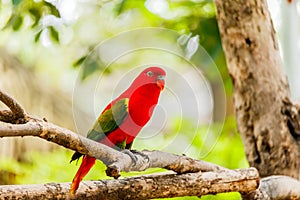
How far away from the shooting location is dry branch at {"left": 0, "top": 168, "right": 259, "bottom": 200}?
555mm

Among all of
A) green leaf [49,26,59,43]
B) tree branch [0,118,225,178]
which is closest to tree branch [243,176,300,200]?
tree branch [0,118,225,178]

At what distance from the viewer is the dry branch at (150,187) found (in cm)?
56

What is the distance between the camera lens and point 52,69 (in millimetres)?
1503

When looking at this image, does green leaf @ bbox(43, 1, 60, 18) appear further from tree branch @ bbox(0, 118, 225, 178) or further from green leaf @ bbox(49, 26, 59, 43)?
tree branch @ bbox(0, 118, 225, 178)

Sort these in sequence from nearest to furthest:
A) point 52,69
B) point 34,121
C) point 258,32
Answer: point 34,121, point 258,32, point 52,69

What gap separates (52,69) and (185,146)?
97cm

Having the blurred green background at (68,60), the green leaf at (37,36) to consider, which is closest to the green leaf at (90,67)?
the blurred green background at (68,60)

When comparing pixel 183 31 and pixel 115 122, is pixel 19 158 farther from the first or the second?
pixel 115 122

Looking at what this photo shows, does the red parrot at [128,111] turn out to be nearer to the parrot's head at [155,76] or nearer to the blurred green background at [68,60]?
the parrot's head at [155,76]

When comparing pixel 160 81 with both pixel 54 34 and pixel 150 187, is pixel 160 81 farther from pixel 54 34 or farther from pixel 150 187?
pixel 54 34

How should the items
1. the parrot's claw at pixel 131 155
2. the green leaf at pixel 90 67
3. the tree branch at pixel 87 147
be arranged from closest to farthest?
the tree branch at pixel 87 147 → the parrot's claw at pixel 131 155 → the green leaf at pixel 90 67

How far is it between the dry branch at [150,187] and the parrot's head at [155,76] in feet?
0.47

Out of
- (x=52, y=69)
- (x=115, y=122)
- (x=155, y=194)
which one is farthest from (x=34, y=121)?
(x=52, y=69)

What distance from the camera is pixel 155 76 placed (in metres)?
0.52
